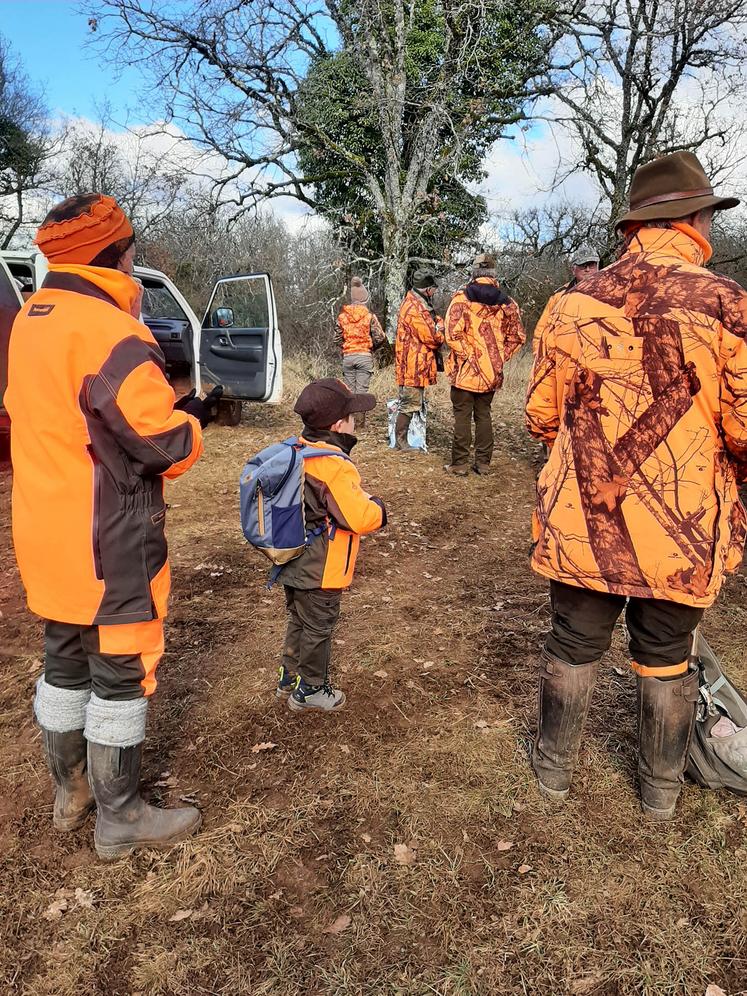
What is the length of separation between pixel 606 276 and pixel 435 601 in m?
2.77

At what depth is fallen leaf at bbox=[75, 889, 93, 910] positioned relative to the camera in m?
2.13

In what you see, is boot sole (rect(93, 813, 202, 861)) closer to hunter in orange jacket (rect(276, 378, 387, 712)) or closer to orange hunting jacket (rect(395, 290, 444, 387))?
hunter in orange jacket (rect(276, 378, 387, 712))

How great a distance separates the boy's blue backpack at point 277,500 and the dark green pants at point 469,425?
16.3 feet

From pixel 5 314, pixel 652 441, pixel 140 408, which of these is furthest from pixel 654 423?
pixel 5 314

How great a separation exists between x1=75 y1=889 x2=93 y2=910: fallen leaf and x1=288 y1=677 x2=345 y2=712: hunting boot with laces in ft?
3.81

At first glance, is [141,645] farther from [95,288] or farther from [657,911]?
[657,911]

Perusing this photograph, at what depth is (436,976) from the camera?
191cm

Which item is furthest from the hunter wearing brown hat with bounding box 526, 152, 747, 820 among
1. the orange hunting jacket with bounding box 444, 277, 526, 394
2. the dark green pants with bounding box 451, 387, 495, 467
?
the dark green pants with bounding box 451, 387, 495, 467

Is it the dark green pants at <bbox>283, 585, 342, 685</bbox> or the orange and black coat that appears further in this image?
the dark green pants at <bbox>283, 585, 342, 685</bbox>

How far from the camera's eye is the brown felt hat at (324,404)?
108 inches

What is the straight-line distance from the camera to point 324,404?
2.75m

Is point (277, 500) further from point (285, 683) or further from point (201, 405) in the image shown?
point (285, 683)

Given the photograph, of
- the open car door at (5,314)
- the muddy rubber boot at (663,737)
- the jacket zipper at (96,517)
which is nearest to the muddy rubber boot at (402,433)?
the open car door at (5,314)

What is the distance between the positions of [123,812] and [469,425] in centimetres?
602
